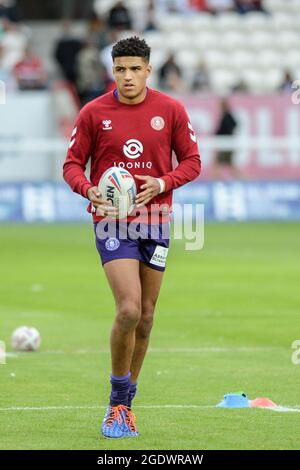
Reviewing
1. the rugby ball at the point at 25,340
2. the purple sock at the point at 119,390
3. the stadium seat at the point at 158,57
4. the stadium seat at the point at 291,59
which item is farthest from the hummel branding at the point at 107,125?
the stadium seat at the point at 291,59

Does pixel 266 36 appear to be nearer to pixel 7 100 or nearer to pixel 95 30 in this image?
pixel 95 30

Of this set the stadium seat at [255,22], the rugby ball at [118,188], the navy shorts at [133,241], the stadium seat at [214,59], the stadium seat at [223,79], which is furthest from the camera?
the stadium seat at [255,22]

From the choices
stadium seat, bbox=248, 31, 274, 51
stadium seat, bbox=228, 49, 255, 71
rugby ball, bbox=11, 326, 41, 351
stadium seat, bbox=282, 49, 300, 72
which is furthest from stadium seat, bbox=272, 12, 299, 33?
rugby ball, bbox=11, 326, 41, 351

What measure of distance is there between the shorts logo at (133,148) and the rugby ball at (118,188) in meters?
0.18

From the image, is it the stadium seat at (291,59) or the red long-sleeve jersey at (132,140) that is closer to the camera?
the red long-sleeve jersey at (132,140)

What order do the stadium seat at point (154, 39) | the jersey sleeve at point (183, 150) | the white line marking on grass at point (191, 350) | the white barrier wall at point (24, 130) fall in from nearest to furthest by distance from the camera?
1. the jersey sleeve at point (183, 150)
2. the white line marking on grass at point (191, 350)
3. the white barrier wall at point (24, 130)
4. the stadium seat at point (154, 39)

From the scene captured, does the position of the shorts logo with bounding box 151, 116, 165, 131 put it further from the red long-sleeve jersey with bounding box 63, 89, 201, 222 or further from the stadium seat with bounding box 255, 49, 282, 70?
the stadium seat with bounding box 255, 49, 282, 70

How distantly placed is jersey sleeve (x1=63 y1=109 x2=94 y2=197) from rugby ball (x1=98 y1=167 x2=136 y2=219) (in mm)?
201

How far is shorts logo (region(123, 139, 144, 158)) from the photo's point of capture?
903 centimetres

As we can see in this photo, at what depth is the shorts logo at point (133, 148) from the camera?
903cm

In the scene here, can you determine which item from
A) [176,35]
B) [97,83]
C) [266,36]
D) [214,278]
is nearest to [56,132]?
[97,83]

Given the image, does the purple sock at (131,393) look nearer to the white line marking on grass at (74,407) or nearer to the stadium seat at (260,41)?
the white line marking on grass at (74,407)

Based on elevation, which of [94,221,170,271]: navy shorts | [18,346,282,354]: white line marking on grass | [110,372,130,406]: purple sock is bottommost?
[18,346,282,354]: white line marking on grass
